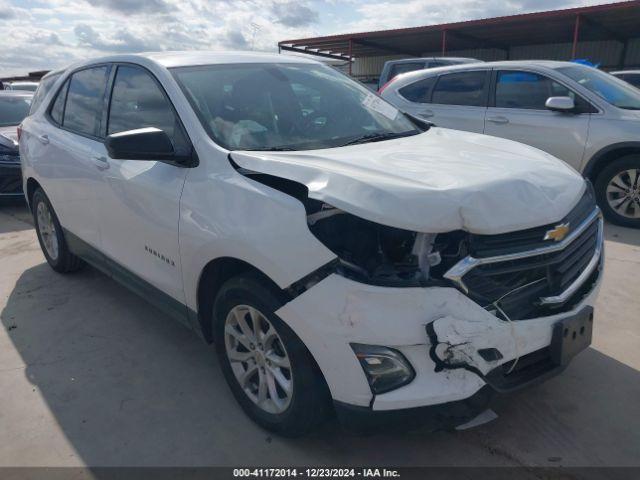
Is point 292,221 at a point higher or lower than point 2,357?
higher

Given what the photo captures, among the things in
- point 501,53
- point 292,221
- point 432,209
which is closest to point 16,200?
point 292,221

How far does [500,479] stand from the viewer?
7.04 ft

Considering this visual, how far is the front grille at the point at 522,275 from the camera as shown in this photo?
76.0 inches

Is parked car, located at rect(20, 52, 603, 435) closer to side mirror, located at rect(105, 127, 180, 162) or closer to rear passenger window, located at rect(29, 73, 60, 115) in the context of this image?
side mirror, located at rect(105, 127, 180, 162)

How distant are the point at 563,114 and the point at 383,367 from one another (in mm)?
4935

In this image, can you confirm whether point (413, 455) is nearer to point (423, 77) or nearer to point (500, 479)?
point (500, 479)

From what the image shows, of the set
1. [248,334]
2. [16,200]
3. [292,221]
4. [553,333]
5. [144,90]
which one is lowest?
[16,200]

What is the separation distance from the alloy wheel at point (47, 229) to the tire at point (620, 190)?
5.48 meters

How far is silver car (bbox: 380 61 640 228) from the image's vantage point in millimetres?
5438

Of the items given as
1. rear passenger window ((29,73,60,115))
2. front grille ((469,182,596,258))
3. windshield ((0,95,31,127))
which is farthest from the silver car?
windshield ((0,95,31,127))

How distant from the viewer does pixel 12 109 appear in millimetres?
8508

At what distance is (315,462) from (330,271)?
3.11 ft

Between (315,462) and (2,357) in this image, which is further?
(2,357)

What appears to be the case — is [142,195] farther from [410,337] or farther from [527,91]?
[527,91]
